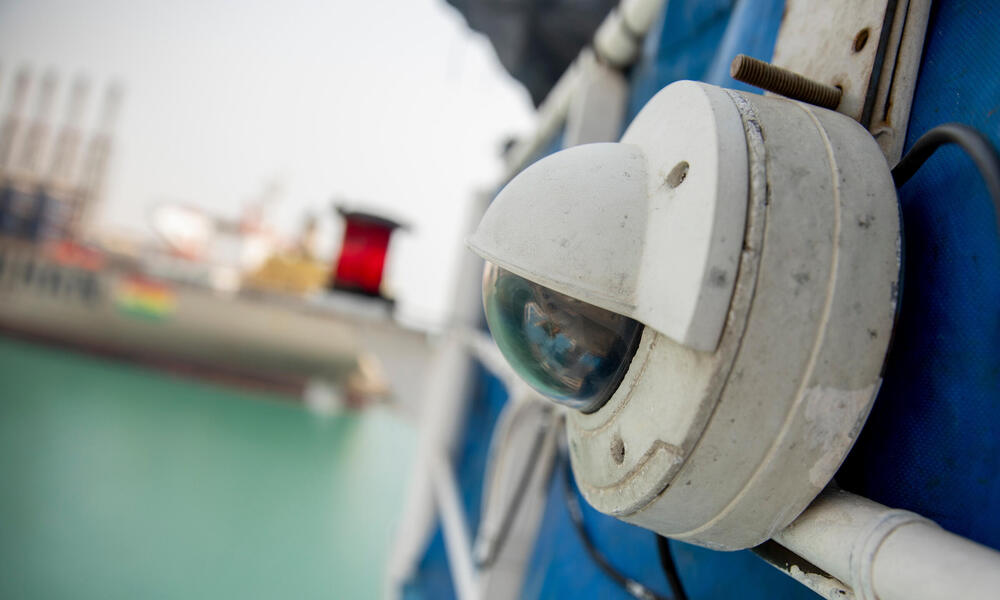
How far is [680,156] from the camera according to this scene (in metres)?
0.19

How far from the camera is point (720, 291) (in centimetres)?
17

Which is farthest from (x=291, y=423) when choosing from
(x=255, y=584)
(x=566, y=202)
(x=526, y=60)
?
(x=566, y=202)

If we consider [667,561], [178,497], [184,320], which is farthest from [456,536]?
[184,320]

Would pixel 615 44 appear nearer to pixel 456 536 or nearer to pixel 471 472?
pixel 456 536

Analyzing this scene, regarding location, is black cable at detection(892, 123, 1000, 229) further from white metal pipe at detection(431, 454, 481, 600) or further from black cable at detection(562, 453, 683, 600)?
white metal pipe at detection(431, 454, 481, 600)

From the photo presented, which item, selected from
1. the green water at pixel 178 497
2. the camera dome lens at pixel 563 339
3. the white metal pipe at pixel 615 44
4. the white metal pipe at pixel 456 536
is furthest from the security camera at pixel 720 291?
the green water at pixel 178 497

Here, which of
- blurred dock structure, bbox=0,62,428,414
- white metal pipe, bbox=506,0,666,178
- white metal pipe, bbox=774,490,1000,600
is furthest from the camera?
blurred dock structure, bbox=0,62,428,414

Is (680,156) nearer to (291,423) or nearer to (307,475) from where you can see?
(307,475)

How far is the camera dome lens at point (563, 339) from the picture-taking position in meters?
0.22

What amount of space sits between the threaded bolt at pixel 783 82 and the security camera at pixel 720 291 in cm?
2

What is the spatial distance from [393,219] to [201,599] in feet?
4.87

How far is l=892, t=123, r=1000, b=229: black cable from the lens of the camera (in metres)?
0.15

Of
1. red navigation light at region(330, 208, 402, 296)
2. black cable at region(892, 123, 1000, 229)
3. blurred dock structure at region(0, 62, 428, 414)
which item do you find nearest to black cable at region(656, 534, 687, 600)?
black cable at region(892, 123, 1000, 229)

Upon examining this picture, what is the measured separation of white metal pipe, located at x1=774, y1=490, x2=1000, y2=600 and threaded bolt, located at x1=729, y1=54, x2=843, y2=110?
159 mm
